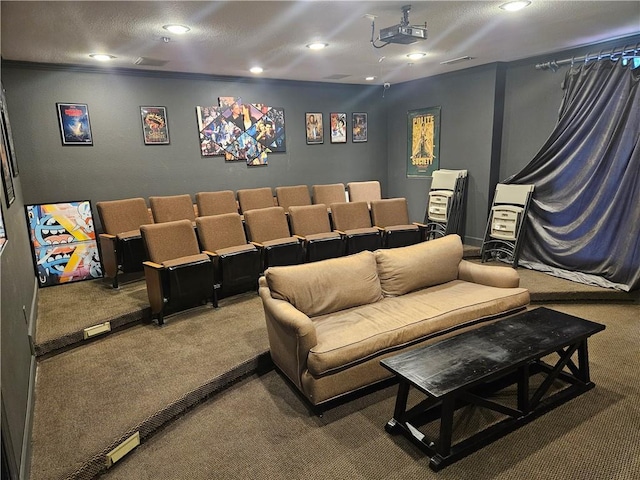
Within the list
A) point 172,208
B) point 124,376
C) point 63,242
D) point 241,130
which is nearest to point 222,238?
point 172,208

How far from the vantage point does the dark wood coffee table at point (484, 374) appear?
2.02 meters

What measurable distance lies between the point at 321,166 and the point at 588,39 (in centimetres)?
386

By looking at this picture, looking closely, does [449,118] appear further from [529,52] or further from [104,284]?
[104,284]

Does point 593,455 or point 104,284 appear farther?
point 104,284

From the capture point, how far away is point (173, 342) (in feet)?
10.2

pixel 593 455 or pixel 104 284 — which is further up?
pixel 104 284

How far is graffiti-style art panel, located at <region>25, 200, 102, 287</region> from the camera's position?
167 inches

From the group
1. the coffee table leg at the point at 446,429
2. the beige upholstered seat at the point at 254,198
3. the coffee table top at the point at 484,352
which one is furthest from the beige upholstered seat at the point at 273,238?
the coffee table leg at the point at 446,429

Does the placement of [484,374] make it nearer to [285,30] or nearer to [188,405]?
[188,405]

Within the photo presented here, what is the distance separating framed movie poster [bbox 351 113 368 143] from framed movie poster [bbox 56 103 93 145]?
400 cm

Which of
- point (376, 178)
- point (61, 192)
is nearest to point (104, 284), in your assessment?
point (61, 192)

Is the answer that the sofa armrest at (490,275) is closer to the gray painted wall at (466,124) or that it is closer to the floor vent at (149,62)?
the gray painted wall at (466,124)

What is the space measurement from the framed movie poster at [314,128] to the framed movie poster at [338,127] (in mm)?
234

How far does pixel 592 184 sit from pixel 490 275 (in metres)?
2.00
